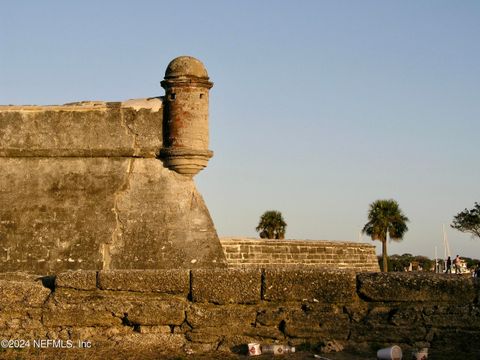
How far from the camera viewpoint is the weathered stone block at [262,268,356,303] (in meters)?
7.29

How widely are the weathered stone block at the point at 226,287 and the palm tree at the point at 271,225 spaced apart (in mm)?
34603

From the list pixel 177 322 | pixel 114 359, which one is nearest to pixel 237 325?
pixel 177 322

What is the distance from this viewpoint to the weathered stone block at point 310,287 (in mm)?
7293

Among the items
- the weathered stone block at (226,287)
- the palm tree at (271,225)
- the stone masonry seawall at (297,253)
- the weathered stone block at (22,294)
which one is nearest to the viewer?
the weathered stone block at (226,287)

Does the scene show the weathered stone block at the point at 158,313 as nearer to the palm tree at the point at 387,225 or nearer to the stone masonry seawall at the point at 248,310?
the stone masonry seawall at the point at 248,310

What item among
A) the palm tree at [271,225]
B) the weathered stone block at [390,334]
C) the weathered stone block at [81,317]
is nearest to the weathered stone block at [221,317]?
the weathered stone block at [81,317]

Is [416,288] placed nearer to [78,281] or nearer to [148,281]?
[148,281]

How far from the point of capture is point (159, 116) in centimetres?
1317

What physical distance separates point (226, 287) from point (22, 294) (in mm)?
1980

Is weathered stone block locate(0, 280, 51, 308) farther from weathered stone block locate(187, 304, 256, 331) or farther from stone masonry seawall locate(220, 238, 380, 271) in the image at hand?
stone masonry seawall locate(220, 238, 380, 271)

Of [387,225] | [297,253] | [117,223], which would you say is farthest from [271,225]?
[117,223]

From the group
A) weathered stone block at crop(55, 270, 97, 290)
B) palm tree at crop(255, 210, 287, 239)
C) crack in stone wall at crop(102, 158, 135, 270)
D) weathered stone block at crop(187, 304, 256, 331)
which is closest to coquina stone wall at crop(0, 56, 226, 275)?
crack in stone wall at crop(102, 158, 135, 270)

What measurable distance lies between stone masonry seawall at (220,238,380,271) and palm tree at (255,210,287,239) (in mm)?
18295

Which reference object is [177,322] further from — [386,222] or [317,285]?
[386,222]
